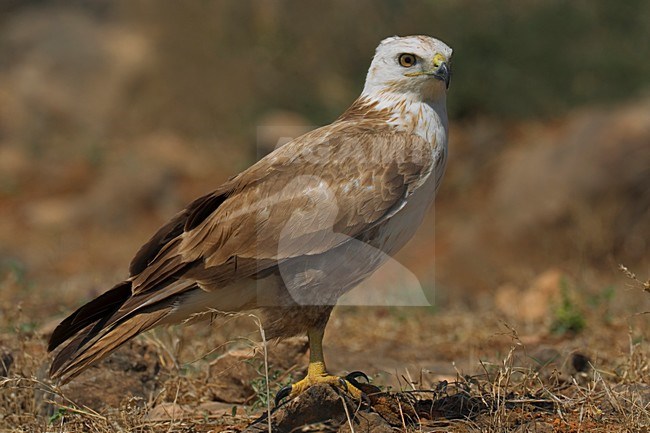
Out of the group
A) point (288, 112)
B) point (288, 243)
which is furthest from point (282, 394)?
point (288, 112)

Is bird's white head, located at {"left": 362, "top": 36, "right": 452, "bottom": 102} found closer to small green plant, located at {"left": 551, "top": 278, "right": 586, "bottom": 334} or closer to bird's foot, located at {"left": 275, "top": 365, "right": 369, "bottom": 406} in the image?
bird's foot, located at {"left": 275, "top": 365, "right": 369, "bottom": 406}

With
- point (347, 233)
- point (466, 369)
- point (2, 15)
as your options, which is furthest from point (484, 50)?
point (347, 233)

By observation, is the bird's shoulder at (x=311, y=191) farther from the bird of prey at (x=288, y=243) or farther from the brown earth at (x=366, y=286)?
the brown earth at (x=366, y=286)

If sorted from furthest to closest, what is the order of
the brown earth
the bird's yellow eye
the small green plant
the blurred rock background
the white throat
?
the blurred rock background, the small green plant, the bird's yellow eye, the white throat, the brown earth

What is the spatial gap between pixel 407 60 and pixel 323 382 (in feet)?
5.85

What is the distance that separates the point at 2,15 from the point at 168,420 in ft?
55.0

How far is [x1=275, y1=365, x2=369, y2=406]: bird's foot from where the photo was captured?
183 inches

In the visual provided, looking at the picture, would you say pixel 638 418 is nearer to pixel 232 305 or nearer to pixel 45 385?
pixel 232 305

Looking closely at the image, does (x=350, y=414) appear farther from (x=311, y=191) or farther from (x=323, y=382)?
(x=311, y=191)

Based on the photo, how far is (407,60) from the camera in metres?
5.38

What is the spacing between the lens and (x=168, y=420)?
15.9 feet

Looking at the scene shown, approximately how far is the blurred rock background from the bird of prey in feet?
20.2

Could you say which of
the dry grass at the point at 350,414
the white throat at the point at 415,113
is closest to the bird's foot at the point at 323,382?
the dry grass at the point at 350,414

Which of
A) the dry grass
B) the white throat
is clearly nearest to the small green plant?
the dry grass
